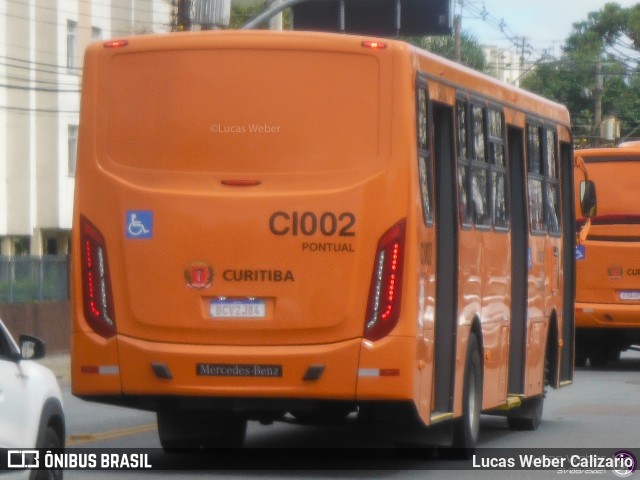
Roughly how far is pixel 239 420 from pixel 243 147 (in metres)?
2.58

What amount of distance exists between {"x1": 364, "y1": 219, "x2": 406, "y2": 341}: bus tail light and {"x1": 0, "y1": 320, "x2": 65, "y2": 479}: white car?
264cm

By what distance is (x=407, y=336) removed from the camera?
39.8ft

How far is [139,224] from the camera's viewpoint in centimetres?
1247

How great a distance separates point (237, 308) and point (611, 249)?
606 inches

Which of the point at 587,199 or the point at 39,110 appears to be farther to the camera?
the point at 39,110

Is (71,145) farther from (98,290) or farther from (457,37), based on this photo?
(98,290)

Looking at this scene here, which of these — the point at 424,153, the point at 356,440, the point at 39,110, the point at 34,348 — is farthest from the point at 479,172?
the point at 39,110

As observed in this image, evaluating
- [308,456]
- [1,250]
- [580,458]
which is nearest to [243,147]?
[308,456]

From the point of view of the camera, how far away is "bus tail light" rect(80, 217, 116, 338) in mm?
12469

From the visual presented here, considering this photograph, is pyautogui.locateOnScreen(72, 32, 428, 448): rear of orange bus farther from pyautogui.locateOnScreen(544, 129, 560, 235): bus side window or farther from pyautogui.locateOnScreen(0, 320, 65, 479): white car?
pyautogui.locateOnScreen(544, 129, 560, 235): bus side window

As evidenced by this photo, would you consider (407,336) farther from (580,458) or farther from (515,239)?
(515,239)

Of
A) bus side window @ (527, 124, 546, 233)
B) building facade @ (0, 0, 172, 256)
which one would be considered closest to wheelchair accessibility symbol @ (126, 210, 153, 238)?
bus side window @ (527, 124, 546, 233)
